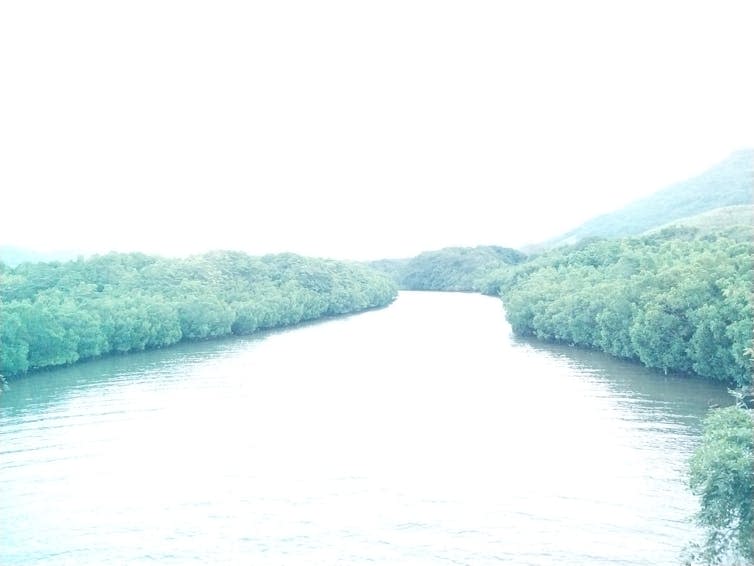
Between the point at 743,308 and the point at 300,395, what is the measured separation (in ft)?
76.1

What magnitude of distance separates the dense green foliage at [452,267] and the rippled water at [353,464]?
94148 mm

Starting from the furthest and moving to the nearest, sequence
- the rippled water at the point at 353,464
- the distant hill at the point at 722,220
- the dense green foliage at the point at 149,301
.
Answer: the distant hill at the point at 722,220
the dense green foliage at the point at 149,301
the rippled water at the point at 353,464

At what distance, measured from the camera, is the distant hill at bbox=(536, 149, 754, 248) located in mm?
127769

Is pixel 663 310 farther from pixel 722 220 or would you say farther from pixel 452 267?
pixel 452 267

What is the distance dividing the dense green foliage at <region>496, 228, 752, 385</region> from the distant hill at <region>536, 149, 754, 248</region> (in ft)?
216

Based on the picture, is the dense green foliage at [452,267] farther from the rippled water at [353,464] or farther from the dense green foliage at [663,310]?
the rippled water at [353,464]

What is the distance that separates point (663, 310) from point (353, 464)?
2270 centimetres

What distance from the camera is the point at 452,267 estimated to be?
146625mm

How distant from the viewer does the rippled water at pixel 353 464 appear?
19438 millimetres

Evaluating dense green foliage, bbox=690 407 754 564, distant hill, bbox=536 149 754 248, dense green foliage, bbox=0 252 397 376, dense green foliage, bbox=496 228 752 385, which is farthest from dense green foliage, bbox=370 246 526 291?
dense green foliage, bbox=690 407 754 564

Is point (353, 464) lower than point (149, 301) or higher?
lower

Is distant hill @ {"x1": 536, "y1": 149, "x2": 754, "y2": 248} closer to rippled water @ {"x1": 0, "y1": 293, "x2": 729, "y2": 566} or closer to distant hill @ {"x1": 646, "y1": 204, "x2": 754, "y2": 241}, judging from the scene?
distant hill @ {"x1": 646, "y1": 204, "x2": 754, "y2": 241}

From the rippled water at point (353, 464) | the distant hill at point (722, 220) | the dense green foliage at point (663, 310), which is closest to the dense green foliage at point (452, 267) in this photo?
the distant hill at point (722, 220)

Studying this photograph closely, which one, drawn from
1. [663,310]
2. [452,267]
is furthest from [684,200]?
[663,310]
